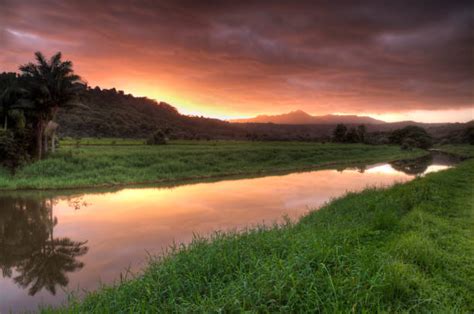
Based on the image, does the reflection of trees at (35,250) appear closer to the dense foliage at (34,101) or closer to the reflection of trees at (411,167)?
the dense foliage at (34,101)

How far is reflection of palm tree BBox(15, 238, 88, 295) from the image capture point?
7.77 m

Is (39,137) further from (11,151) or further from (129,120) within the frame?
(129,120)

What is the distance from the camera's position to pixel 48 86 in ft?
77.2

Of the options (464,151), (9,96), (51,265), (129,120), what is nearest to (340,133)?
(464,151)

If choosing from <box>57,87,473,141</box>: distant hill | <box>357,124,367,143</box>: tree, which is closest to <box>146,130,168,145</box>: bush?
<box>57,87,473,141</box>: distant hill

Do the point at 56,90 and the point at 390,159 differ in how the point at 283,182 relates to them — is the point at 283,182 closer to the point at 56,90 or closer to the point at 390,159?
the point at 56,90

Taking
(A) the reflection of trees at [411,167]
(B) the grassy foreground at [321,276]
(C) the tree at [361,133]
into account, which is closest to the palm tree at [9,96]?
(B) the grassy foreground at [321,276]

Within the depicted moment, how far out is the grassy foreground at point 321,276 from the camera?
431 cm

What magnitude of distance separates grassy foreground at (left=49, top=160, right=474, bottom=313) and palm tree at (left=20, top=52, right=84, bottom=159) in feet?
70.1

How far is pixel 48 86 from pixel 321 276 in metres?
24.9

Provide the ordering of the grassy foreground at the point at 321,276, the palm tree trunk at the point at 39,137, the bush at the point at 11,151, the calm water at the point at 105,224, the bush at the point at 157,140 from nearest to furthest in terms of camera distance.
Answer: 1. the grassy foreground at the point at 321,276
2. the calm water at the point at 105,224
3. the bush at the point at 11,151
4. the palm tree trunk at the point at 39,137
5. the bush at the point at 157,140

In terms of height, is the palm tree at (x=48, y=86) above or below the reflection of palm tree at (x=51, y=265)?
above

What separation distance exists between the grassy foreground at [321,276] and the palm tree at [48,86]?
21.4 meters

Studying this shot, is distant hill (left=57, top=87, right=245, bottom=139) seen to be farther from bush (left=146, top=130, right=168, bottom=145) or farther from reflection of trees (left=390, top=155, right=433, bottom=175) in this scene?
reflection of trees (left=390, top=155, right=433, bottom=175)
